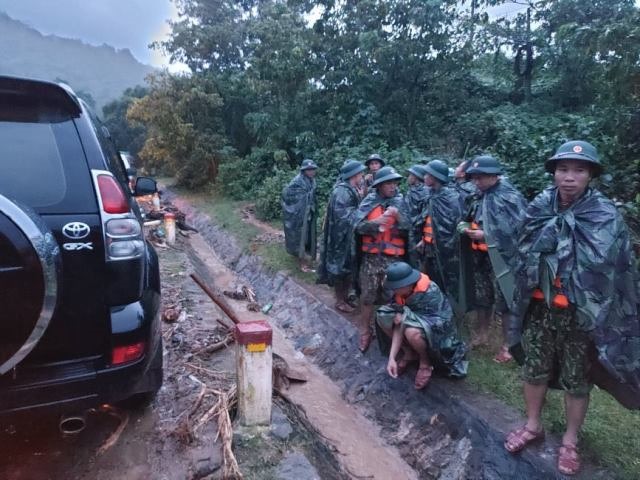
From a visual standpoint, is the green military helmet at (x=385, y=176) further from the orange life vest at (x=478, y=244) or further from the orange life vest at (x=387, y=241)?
the orange life vest at (x=478, y=244)

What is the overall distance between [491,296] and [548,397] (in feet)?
3.84

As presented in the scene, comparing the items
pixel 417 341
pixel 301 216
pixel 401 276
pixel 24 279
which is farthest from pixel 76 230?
pixel 301 216

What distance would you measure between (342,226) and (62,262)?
4174mm

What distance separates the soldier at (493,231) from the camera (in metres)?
4.28

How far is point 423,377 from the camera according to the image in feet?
13.6

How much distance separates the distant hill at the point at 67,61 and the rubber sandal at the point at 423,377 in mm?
54952

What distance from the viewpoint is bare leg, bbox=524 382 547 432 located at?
9.99ft

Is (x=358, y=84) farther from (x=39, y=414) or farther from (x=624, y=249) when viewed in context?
(x=39, y=414)

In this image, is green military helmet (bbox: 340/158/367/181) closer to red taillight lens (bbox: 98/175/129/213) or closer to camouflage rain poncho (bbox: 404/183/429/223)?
camouflage rain poncho (bbox: 404/183/429/223)

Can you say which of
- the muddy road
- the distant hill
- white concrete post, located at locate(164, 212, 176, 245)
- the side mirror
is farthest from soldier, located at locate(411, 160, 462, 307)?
the distant hill

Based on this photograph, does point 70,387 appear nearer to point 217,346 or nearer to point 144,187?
point 144,187

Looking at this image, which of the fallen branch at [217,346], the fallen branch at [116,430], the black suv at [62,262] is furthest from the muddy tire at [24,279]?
the fallen branch at [217,346]

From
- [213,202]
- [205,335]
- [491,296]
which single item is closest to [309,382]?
[205,335]

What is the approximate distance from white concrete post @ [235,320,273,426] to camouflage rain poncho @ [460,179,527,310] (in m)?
2.24
